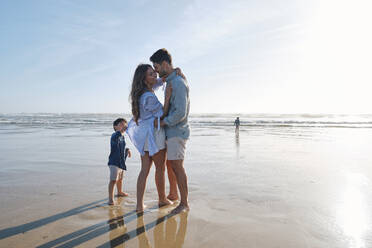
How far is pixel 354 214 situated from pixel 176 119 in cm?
257

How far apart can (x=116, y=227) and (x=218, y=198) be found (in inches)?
65.3

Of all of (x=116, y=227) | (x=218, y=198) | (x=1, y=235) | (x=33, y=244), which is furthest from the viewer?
(x=218, y=198)

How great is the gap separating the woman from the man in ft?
0.33

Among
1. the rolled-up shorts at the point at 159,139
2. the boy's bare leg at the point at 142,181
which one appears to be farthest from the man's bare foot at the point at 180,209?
the rolled-up shorts at the point at 159,139

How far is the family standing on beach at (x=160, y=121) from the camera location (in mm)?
3445

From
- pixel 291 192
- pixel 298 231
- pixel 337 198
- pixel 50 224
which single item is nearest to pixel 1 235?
pixel 50 224

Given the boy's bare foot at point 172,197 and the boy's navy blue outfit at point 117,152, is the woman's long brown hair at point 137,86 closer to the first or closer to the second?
the boy's navy blue outfit at point 117,152

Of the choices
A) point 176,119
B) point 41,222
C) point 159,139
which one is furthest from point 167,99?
point 41,222

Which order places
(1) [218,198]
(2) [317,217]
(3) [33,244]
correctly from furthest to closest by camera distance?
(1) [218,198]
(2) [317,217]
(3) [33,244]

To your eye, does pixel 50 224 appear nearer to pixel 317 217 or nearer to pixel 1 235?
pixel 1 235

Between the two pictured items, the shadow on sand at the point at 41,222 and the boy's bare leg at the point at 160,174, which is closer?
the shadow on sand at the point at 41,222

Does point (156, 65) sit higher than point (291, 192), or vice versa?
point (156, 65)

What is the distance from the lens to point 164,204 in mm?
3654

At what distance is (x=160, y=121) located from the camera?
3533 mm
